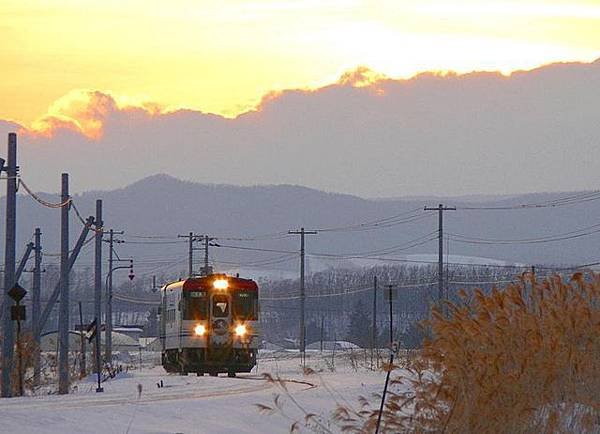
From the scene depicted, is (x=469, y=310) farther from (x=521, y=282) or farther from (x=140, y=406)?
(x=140, y=406)

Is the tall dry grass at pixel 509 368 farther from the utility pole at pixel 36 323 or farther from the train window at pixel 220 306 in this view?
the train window at pixel 220 306

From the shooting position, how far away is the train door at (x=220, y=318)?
4369 cm

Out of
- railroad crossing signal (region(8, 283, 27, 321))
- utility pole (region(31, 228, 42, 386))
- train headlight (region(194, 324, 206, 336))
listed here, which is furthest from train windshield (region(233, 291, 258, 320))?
railroad crossing signal (region(8, 283, 27, 321))

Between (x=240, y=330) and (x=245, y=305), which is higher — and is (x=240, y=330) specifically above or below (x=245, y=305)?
below

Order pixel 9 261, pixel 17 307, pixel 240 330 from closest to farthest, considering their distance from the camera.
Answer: pixel 17 307 → pixel 9 261 → pixel 240 330

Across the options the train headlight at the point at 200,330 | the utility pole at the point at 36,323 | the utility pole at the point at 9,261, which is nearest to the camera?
the utility pole at the point at 9,261

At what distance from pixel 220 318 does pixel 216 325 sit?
27 cm

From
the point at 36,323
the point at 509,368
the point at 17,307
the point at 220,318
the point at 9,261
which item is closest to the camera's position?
the point at 509,368

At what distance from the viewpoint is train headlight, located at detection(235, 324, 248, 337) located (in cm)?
4403

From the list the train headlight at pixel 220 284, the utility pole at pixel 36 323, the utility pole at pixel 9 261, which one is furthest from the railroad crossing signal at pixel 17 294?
the train headlight at pixel 220 284

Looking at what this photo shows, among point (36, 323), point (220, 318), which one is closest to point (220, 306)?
point (220, 318)

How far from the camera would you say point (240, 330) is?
44125 mm

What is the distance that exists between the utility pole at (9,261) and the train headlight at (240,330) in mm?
12053

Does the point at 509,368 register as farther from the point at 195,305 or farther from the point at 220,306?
the point at 195,305
